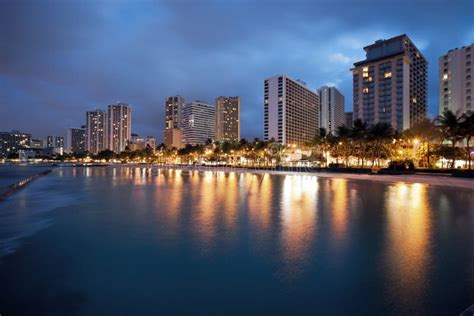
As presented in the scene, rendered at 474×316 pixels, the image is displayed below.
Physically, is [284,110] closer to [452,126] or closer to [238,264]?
[452,126]

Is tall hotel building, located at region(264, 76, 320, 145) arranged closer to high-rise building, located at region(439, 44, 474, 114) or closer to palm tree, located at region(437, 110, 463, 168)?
high-rise building, located at region(439, 44, 474, 114)

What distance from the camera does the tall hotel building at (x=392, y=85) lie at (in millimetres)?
109625

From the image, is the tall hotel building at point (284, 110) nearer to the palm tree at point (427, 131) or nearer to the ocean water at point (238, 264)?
the palm tree at point (427, 131)

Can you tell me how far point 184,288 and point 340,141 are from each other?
6005 cm

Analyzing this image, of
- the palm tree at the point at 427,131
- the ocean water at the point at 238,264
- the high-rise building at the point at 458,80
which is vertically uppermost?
the high-rise building at the point at 458,80

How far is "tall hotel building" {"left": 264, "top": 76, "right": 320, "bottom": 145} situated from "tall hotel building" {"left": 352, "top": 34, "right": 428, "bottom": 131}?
38.4m

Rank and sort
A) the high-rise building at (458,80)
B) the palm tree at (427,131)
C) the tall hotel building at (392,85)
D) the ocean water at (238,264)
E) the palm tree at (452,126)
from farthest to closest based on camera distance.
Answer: the tall hotel building at (392,85), the high-rise building at (458,80), the palm tree at (427,131), the palm tree at (452,126), the ocean water at (238,264)

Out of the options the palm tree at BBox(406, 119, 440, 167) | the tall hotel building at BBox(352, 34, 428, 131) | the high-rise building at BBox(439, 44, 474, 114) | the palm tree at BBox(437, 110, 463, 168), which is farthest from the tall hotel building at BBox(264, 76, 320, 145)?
the palm tree at BBox(437, 110, 463, 168)

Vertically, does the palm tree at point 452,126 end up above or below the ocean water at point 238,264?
above

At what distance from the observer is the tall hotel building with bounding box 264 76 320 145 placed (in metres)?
150

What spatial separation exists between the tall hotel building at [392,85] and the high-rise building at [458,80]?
43.7 ft

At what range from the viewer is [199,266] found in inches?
241

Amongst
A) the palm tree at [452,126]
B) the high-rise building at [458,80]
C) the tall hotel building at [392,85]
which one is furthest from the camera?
the tall hotel building at [392,85]

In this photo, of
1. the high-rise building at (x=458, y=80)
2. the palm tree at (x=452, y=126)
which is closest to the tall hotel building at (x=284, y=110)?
the high-rise building at (x=458, y=80)
